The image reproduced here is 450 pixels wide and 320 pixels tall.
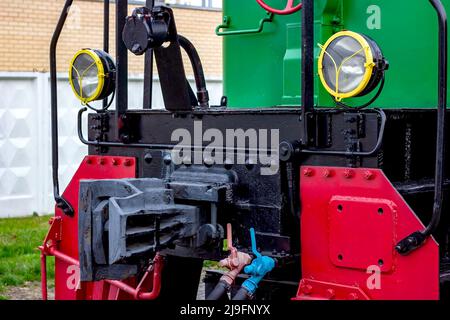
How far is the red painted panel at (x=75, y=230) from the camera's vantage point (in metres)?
3.76

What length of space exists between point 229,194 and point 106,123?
944 mm

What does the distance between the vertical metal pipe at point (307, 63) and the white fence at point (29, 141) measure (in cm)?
762

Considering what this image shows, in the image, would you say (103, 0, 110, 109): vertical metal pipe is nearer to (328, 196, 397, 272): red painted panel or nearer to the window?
(328, 196, 397, 272): red painted panel

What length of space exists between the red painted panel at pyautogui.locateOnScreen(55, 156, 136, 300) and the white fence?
6162mm

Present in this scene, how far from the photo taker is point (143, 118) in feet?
11.9

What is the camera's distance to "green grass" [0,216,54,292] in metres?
6.13

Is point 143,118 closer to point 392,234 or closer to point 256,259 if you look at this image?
point 256,259

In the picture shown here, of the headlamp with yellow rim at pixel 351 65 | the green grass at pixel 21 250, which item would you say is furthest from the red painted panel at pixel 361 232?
the green grass at pixel 21 250

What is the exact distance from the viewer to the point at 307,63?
295cm

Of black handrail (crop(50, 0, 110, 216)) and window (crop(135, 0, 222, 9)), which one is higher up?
window (crop(135, 0, 222, 9))

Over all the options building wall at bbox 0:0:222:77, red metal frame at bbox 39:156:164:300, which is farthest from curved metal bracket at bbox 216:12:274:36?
building wall at bbox 0:0:222:77

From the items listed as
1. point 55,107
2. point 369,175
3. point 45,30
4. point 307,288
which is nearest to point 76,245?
point 55,107

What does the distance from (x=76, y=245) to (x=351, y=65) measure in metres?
1.84

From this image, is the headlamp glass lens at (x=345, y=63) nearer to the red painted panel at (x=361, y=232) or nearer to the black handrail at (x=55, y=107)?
the red painted panel at (x=361, y=232)
